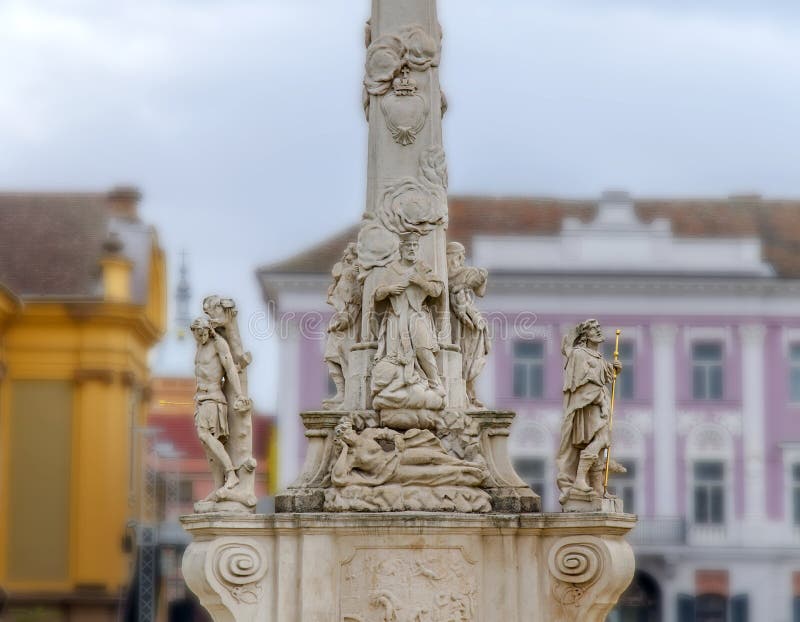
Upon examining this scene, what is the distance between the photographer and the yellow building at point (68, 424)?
4247 cm

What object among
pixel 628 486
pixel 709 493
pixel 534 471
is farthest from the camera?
pixel 709 493

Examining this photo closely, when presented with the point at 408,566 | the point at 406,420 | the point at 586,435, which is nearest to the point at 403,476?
the point at 406,420

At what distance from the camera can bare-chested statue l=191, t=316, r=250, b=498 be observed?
14914 millimetres

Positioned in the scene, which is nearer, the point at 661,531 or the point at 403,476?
the point at 403,476

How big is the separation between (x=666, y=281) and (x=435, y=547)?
1126 inches

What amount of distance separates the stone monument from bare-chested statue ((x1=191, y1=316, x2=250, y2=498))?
14 mm

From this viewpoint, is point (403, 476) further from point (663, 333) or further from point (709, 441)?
point (709, 441)

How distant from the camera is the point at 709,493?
42406mm

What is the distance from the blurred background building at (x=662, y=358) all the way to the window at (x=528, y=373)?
0.02 m

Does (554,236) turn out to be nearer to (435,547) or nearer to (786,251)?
(786,251)

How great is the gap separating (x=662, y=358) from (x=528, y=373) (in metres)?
2.85

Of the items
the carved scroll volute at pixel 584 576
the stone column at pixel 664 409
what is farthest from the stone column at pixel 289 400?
the carved scroll volute at pixel 584 576

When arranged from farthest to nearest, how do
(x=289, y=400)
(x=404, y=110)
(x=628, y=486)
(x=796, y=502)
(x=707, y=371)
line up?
(x=707, y=371) → (x=289, y=400) → (x=796, y=502) → (x=628, y=486) → (x=404, y=110)

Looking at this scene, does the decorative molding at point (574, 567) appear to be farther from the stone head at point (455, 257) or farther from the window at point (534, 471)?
the window at point (534, 471)
